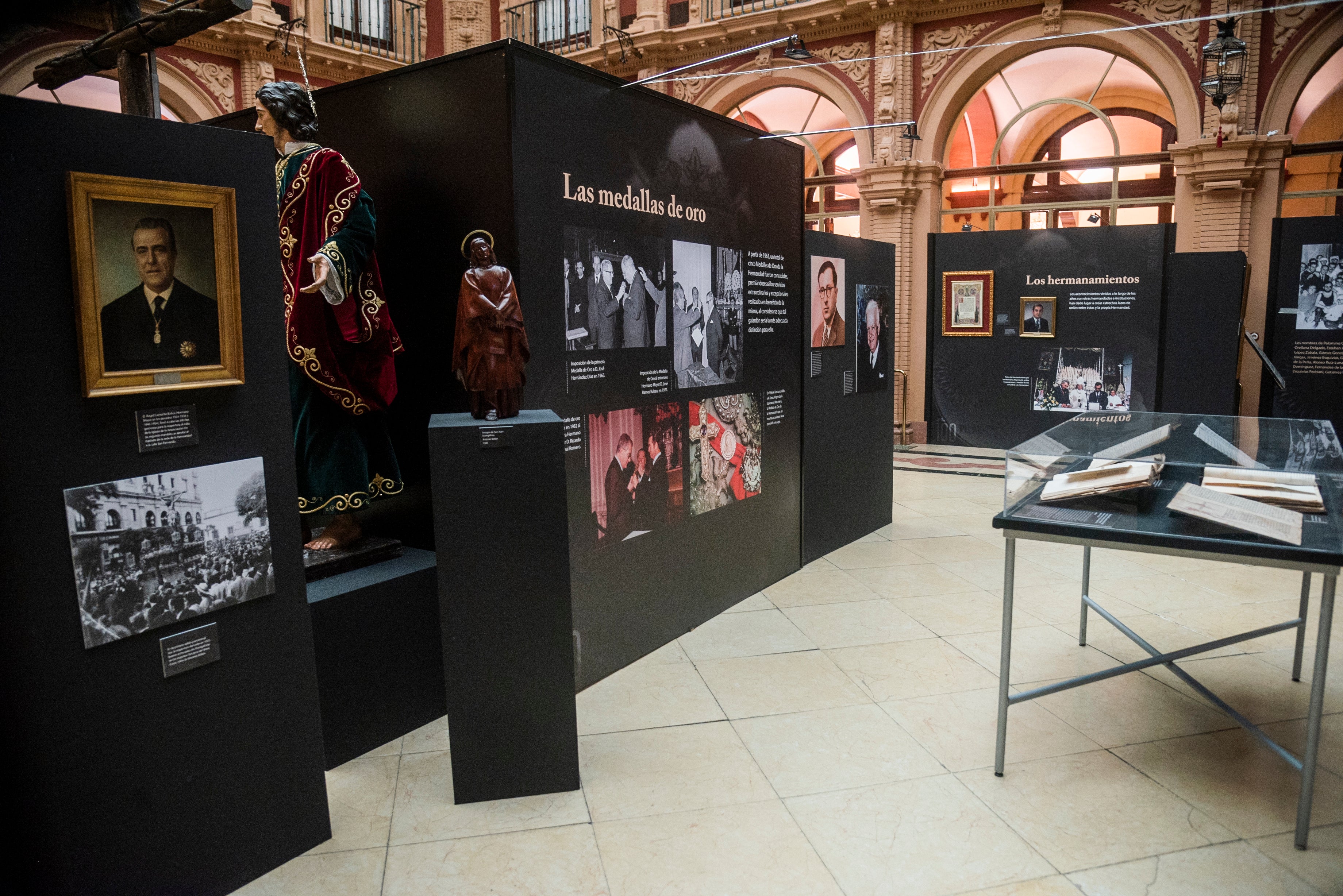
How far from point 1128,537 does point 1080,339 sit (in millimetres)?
7766

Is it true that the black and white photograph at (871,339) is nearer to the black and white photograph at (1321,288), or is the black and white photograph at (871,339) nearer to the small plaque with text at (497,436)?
the small plaque with text at (497,436)

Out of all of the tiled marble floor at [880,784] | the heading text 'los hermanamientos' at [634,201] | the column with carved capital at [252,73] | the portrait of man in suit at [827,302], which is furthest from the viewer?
the column with carved capital at [252,73]

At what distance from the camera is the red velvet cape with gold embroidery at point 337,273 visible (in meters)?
3.13

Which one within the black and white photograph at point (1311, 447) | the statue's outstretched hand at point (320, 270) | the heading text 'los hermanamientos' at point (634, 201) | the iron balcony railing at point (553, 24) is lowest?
the black and white photograph at point (1311, 447)

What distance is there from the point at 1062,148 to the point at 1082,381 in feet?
11.8

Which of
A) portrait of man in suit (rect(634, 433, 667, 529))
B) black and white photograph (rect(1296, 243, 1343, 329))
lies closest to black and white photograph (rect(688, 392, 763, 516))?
portrait of man in suit (rect(634, 433, 667, 529))

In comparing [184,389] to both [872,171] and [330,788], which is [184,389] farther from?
[872,171]

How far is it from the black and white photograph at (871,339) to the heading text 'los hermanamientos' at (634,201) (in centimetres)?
211

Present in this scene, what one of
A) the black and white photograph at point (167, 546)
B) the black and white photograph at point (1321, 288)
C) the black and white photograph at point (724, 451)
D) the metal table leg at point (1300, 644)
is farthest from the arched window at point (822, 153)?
the black and white photograph at point (167, 546)

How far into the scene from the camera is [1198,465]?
12.1ft

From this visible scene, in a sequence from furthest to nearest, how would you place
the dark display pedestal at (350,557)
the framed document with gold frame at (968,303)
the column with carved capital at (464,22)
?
the column with carved capital at (464,22), the framed document with gold frame at (968,303), the dark display pedestal at (350,557)

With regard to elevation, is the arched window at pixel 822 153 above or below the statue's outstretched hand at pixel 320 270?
above

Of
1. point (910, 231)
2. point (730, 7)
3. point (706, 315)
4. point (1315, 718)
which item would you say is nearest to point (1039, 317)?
point (910, 231)

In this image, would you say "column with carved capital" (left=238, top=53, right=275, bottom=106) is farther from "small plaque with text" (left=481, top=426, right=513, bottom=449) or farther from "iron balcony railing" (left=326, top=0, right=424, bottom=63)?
"small plaque with text" (left=481, top=426, right=513, bottom=449)
